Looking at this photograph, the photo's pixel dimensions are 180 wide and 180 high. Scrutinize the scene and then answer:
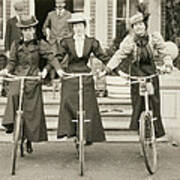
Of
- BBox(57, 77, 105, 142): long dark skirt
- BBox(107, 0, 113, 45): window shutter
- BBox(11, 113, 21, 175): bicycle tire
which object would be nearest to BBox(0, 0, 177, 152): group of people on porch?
BBox(57, 77, 105, 142): long dark skirt

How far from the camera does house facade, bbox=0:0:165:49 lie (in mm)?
15523

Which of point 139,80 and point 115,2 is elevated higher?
point 115,2

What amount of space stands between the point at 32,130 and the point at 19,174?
0.85 metres

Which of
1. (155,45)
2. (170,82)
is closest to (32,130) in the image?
(155,45)

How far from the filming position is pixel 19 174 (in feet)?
29.3

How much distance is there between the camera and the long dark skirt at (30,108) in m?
9.47

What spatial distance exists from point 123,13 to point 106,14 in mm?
515

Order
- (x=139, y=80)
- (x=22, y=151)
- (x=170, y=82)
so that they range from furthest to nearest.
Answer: (x=170, y=82) → (x=22, y=151) → (x=139, y=80)

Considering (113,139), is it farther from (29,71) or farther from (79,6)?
(79,6)

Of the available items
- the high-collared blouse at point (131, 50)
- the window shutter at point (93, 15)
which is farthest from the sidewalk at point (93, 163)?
the window shutter at point (93, 15)

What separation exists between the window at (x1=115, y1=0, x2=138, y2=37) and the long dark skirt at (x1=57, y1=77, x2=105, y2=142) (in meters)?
6.40

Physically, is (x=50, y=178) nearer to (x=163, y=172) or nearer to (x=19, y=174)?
(x=19, y=174)

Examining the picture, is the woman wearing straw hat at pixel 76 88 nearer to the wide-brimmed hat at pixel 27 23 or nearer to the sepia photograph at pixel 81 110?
the sepia photograph at pixel 81 110

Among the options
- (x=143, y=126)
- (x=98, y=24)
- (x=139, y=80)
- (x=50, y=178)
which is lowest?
(x=50, y=178)
